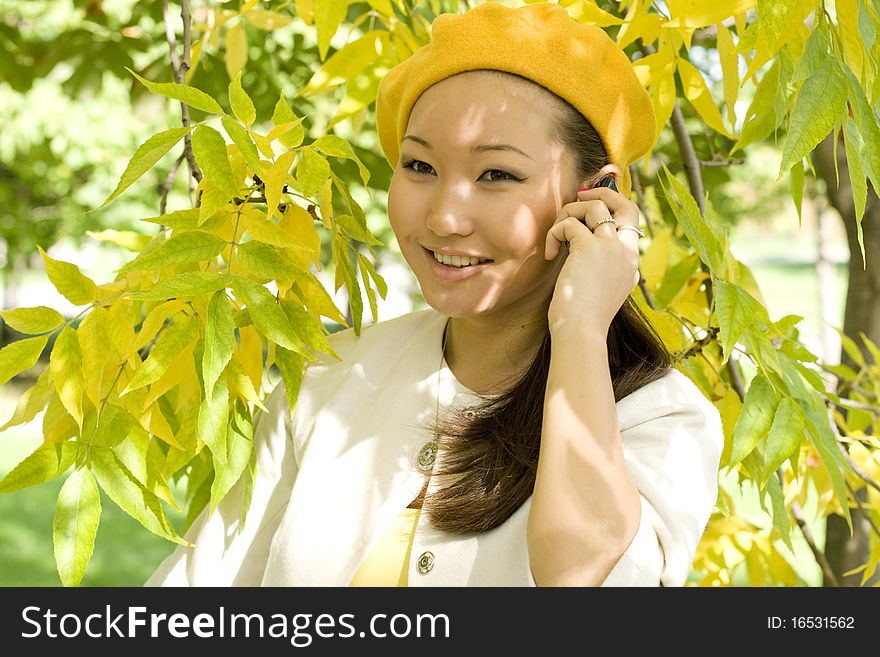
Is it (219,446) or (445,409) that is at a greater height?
(445,409)

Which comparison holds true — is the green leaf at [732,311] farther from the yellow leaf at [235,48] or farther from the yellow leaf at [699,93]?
the yellow leaf at [235,48]

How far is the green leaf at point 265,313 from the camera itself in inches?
56.4

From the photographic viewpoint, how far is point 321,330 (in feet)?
5.30

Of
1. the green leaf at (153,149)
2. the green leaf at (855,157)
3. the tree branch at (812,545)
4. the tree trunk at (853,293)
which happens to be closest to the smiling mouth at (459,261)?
the green leaf at (153,149)

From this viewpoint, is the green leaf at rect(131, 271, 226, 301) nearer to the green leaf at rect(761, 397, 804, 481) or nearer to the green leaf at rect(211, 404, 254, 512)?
the green leaf at rect(211, 404, 254, 512)

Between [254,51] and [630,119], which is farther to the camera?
[254,51]

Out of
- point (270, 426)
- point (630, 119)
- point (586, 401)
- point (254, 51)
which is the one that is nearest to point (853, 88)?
point (630, 119)

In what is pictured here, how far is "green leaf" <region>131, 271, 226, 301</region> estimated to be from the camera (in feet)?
4.43

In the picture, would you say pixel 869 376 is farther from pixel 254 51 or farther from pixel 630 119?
pixel 254 51

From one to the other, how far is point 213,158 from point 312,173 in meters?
0.17

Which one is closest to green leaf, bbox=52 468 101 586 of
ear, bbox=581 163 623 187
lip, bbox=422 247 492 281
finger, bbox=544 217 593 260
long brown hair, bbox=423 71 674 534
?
long brown hair, bbox=423 71 674 534

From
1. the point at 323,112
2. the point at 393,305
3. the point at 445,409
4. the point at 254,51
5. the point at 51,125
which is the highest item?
the point at 393,305

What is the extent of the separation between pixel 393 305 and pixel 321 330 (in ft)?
36.4

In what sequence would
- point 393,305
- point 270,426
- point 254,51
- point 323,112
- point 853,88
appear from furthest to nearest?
point 393,305 < point 323,112 < point 254,51 < point 270,426 < point 853,88
